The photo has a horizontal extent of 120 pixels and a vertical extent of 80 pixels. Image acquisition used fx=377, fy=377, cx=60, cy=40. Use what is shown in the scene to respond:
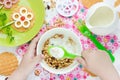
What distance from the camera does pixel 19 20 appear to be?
1.07m

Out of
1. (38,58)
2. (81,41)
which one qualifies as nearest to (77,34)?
(81,41)

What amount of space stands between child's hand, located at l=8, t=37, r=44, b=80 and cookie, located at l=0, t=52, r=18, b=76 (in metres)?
0.03

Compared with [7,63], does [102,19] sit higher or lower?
higher

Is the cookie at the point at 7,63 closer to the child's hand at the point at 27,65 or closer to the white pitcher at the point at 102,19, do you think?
the child's hand at the point at 27,65

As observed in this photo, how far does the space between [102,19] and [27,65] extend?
25cm

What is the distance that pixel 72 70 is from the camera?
1081 millimetres

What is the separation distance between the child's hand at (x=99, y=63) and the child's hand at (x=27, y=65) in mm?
123

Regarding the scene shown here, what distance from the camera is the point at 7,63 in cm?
109

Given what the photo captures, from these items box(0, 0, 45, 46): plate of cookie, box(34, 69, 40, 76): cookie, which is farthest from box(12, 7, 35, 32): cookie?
box(34, 69, 40, 76): cookie

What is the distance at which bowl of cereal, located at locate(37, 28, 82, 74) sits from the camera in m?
1.05

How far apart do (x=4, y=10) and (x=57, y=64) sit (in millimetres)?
215

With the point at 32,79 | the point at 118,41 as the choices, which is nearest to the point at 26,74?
the point at 32,79

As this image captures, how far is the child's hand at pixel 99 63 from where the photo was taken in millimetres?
1029

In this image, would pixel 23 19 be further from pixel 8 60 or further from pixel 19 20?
pixel 8 60
